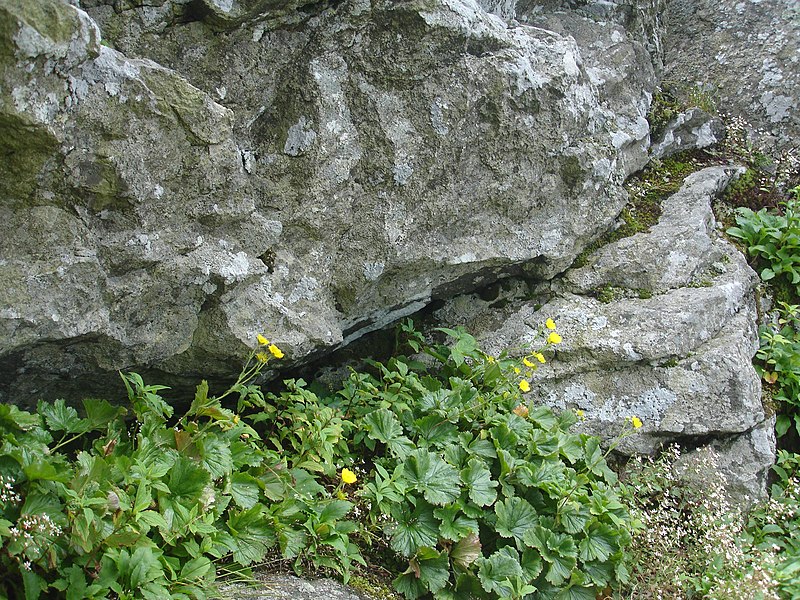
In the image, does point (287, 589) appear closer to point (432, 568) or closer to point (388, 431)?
point (432, 568)

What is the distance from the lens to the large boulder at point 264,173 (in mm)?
2986

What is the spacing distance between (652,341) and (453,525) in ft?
6.59

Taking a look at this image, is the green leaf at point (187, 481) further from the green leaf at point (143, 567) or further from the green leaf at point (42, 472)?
the green leaf at point (42, 472)

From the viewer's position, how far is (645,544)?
13.4ft

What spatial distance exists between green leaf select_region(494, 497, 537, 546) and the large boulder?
132 centimetres

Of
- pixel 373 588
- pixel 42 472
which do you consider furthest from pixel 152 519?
pixel 373 588

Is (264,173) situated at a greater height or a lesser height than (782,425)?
greater

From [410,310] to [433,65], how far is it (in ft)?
5.12

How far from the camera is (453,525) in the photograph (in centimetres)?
349

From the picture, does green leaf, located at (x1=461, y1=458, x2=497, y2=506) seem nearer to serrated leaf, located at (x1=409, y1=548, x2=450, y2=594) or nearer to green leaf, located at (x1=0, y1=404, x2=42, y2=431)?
serrated leaf, located at (x1=409, y1=548, x2=450, y2=594)

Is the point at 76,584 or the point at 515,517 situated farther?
the point at 515,517

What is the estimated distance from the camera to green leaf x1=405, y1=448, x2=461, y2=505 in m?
3.48

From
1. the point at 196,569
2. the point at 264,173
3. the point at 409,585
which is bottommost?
the point at 409,585

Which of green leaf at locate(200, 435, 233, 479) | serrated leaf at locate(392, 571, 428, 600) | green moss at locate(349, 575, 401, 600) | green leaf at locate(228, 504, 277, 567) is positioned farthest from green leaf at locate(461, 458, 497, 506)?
green leaf at locate(200, 435, 233, 479)
